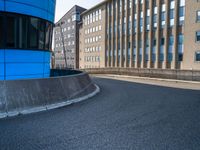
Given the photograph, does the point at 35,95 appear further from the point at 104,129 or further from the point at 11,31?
the point at 11,31

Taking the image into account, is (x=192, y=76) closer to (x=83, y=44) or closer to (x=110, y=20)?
(x=110, y=20)

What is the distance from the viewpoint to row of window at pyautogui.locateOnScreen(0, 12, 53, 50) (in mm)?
10539

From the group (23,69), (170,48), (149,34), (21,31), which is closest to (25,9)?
(21,31)

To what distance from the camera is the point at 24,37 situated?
37.1 feet

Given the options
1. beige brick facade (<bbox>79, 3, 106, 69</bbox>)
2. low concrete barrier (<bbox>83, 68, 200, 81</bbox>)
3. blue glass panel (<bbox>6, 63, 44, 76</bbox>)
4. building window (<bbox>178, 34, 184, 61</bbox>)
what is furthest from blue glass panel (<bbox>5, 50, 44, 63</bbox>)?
beige brick facade (<bbox>79, 3, 106, 69</bbox>)

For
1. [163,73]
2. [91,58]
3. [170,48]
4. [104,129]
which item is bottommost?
[104,129]

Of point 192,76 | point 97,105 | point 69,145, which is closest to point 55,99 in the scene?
point 97,105

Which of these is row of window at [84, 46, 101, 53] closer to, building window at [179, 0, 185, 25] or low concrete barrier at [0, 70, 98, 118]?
building window at [179, 0, 185, 25]

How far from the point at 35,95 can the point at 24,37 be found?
13.7 ft

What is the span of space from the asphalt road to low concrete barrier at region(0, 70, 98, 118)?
26.8 inches

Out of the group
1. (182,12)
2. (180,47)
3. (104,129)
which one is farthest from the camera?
(180,47)

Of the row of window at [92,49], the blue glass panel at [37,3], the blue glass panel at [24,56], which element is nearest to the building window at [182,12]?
the blue glass panel at [37,3]

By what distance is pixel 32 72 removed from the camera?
1265cm

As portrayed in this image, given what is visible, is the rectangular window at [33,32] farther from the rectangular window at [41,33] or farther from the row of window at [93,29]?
the row of window at [93,29]
